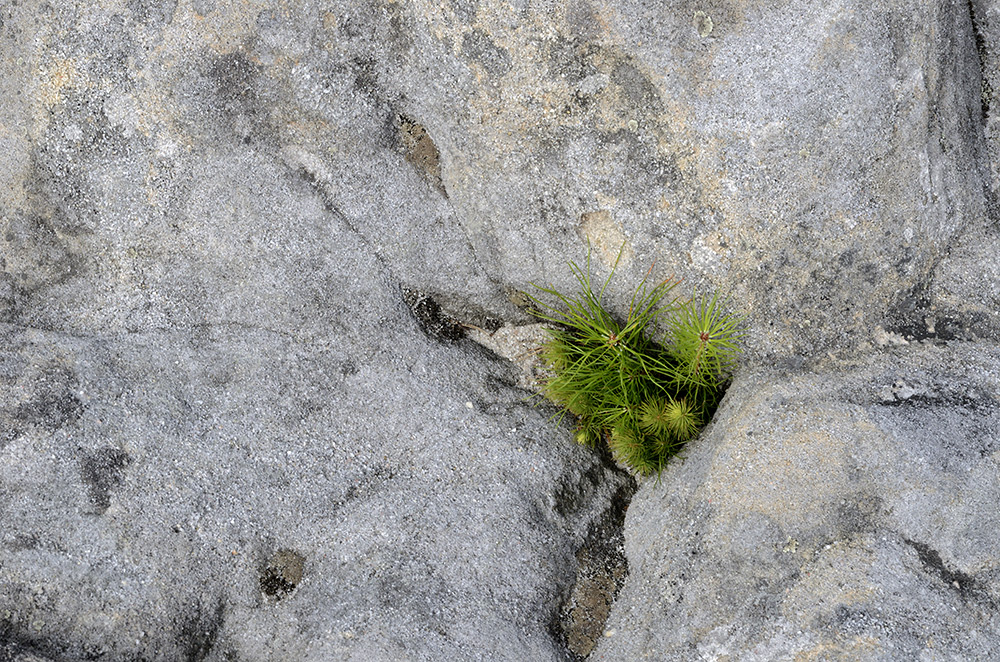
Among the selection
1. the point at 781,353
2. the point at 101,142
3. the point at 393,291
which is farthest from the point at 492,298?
the point at 101,142

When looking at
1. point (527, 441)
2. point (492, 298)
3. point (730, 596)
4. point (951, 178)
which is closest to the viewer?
point (730, 596)

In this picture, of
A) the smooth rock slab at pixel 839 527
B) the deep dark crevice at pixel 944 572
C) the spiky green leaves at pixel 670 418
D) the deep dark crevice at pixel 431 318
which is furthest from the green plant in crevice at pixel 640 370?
the deep dark crevice at pixel 944 572

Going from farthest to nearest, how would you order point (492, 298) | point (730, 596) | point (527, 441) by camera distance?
point (492, 298), point (527, 441), point (730, 596)

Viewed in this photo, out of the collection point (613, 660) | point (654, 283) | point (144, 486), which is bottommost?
point (144, 486)

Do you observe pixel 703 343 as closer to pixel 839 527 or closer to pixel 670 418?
pixel 670 418

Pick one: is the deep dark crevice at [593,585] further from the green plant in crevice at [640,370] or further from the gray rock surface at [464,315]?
the green plant in crevice at [640,370]

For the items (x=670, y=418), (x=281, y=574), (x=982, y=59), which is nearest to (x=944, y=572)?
(x=670, y=418)

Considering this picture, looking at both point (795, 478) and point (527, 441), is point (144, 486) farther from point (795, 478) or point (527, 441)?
point (795, 478)
